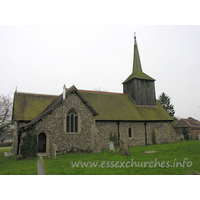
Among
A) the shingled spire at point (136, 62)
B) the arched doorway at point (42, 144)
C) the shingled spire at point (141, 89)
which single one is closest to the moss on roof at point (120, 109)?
the shingled spire at point (141, 89)

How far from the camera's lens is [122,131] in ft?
72.1

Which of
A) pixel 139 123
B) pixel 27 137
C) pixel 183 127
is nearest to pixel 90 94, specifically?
pixel 139 123

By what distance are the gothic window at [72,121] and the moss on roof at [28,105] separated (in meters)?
4.69

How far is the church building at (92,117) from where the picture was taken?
606 inches

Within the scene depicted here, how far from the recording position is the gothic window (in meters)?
16.1

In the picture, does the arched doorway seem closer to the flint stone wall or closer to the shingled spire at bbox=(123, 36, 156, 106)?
the flint stone wall

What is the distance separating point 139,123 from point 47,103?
1242 centimetres

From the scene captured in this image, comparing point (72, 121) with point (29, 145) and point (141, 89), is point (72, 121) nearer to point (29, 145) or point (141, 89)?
point (29, 145)

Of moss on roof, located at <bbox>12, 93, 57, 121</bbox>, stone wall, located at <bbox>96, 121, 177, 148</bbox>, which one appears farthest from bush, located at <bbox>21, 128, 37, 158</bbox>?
stone wall, located at <bbox>96, 121, 177, 148</bbox>

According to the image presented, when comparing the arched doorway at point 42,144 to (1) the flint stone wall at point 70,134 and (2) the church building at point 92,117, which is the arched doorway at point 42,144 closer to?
(2) the church building at point 92,117

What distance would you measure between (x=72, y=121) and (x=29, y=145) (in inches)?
168

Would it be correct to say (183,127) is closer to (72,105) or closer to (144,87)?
(144,87)

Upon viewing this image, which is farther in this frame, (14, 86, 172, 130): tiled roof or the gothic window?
(14, 86, 172, 130): tiled roof

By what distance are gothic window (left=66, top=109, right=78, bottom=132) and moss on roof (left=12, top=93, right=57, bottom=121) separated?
15.4 feet
